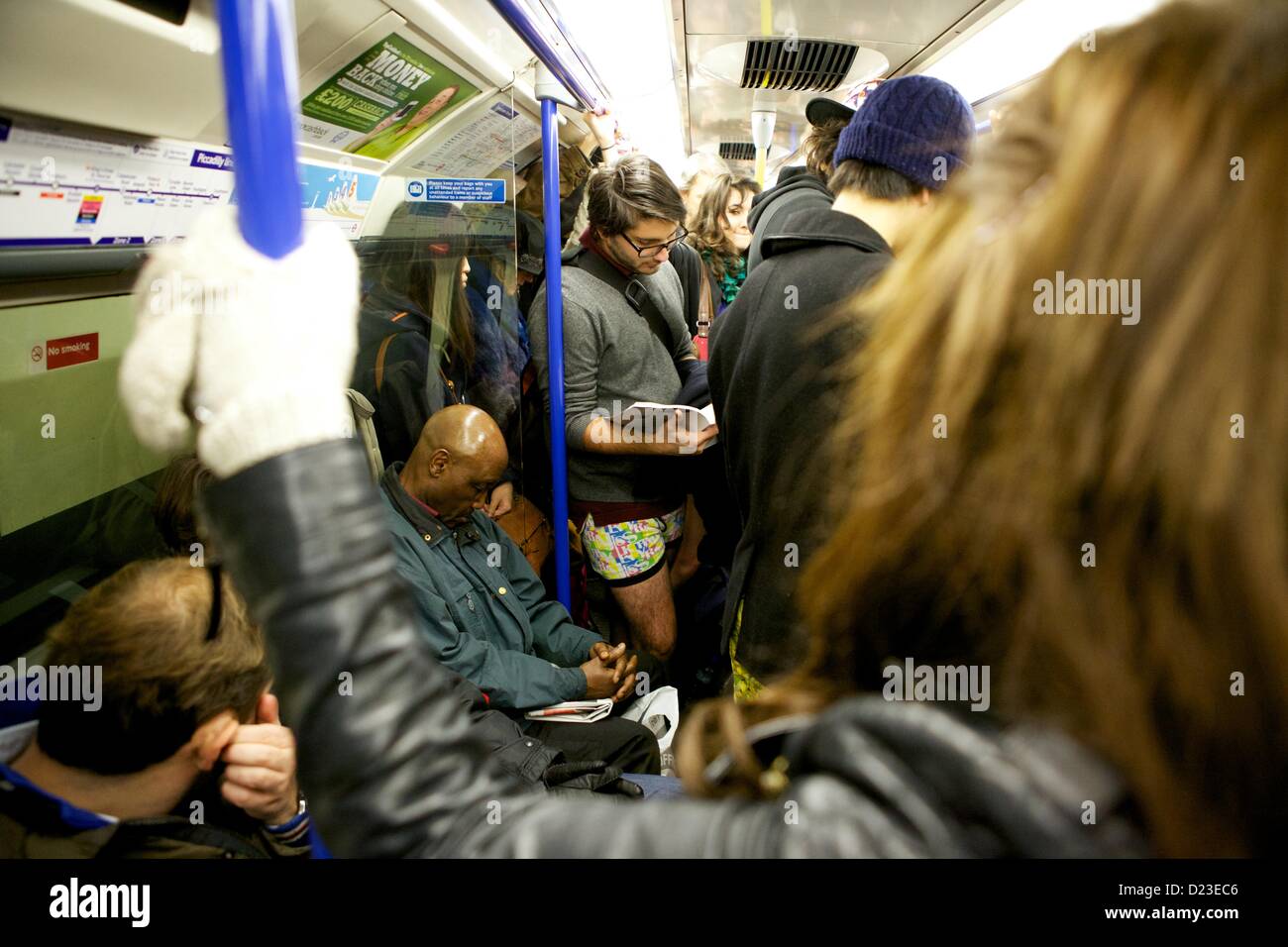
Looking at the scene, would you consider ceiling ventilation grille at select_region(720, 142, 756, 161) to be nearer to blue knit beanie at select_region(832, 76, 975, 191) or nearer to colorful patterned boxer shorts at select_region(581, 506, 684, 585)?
colorful patterned boxer shorts at select_region(581, 506, 684, 585)

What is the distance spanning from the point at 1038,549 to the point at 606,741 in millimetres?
1889

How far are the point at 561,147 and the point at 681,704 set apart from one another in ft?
8.68

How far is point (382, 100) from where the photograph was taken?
6.18 feet

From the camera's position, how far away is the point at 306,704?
58cm

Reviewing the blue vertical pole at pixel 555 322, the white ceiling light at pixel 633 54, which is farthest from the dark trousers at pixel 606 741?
the white ceiling light at pixel 633 54

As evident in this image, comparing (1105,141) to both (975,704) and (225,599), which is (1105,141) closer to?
(975,704)

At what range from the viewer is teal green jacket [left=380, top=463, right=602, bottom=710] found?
2072 mm

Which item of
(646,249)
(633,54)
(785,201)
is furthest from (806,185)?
(633,54)

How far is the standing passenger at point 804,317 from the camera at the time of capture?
59.4 inches

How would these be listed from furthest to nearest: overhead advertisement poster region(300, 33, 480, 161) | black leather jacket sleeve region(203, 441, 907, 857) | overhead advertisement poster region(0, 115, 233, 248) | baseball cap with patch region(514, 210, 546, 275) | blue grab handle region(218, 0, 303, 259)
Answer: baseball cap with patch region(514, 210, 546, 275) < overhead advertisement poster region(300, 33, 480, 161) < overhead advertisement poster region(0, 115, 233, 248) < blue grab handle region(218, 0, 303, 259) < black leather jacket sleeve region(203, 441, 907, 857)

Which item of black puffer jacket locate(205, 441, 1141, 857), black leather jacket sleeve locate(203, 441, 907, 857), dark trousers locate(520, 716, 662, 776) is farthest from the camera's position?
dark trousers locate(520, 716, 662, 776)

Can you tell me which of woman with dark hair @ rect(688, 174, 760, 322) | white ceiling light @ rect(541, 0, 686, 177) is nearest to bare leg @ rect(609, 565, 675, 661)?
woman with dark hair @ rect(688, 174, 760, 322)

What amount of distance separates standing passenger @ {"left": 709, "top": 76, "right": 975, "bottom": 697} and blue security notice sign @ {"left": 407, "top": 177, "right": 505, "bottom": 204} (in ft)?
3.66

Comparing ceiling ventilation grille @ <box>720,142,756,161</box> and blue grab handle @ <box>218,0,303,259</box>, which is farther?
ceiling ventilation grille @ <box>720,142,756,161</box>
